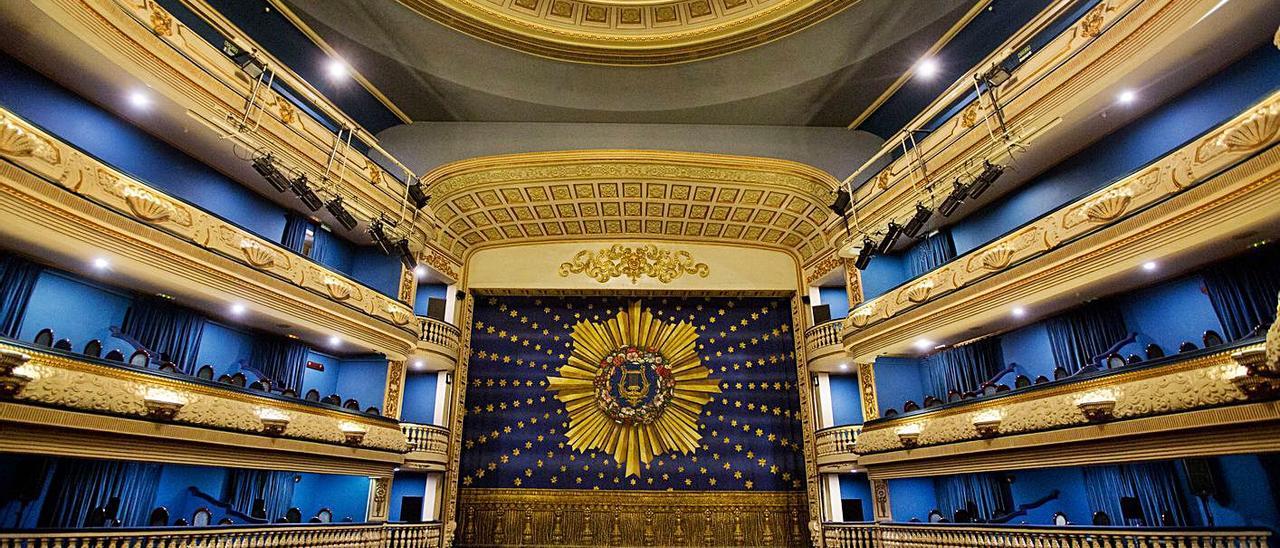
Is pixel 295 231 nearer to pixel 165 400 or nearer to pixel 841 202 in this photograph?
pixel 165 400

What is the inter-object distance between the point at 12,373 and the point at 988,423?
1209 centimetres

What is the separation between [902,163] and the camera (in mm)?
11281

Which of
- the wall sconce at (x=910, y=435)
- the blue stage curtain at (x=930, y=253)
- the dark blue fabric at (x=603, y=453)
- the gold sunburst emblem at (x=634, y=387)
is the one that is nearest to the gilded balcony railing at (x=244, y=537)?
the dark blue fabric at (x=603, y=453)

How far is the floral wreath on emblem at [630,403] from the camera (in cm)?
1442

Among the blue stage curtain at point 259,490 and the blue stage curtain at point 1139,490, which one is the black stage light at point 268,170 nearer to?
the blue stage curtain at point 259,490

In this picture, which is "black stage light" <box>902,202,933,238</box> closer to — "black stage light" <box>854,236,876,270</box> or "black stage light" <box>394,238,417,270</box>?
"black stage light" <box>854,236,876,270</box>

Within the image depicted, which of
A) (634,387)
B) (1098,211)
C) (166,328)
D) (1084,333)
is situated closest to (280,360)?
(166,328)

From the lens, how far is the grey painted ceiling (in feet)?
34.5

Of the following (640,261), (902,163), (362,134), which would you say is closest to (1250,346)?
(902,163)

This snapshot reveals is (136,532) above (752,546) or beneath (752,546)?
above

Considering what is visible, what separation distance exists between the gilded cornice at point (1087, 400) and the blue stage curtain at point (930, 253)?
3.42 meters

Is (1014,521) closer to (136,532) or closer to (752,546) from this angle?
(752,546)

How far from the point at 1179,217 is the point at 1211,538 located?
3665 mm

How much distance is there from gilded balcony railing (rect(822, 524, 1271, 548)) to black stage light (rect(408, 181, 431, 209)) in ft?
37.7
